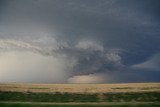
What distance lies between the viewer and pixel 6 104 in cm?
1719

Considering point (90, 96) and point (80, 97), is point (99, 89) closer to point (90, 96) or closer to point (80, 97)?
point (90, 96)

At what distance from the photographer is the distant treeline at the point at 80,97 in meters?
20.4

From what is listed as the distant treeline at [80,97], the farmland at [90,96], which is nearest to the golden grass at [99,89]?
the farmland at [90,96]

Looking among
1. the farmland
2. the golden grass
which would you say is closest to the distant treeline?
the farmland

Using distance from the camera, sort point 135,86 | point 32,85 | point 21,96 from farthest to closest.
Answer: point 32,85 < point 135,86 < point 21,96

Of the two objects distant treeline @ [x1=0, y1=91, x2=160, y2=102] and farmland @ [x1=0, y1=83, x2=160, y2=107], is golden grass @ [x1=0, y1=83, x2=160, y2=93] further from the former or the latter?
distant treeline @ [x1=0, y1=91, x2=160, y2=102]

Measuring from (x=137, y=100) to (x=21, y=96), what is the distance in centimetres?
810

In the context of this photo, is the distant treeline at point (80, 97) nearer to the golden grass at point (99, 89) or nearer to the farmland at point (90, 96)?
the farmland at point (90, 96)

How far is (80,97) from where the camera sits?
21547mm

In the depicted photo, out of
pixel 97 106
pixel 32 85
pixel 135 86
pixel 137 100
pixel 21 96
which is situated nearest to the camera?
pixel 97 106

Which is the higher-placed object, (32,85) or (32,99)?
(32,85)

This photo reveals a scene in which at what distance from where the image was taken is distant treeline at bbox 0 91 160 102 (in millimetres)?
20391

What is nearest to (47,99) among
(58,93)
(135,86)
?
(58,93)

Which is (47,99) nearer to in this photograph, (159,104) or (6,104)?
(6,104)
